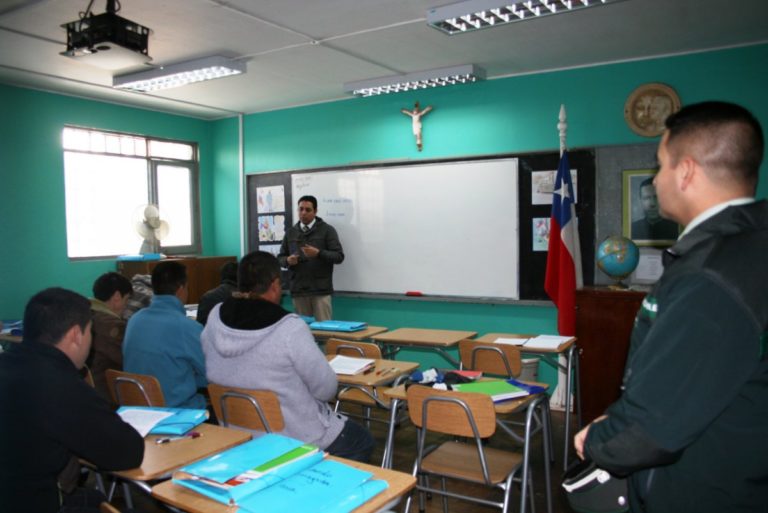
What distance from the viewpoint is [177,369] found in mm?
2967

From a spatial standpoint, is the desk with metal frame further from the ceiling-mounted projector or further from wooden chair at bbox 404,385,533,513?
the ceiling-mounted projector

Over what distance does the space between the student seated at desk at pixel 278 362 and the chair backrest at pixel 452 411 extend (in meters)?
0.37

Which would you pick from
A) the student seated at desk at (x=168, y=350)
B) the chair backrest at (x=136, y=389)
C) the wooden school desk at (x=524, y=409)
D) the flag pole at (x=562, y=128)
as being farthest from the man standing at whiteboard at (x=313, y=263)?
the wooden school desk at (x=524, y=409)

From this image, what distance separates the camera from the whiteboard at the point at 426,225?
5.24m

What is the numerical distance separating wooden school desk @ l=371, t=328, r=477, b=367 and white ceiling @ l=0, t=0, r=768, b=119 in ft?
6.87

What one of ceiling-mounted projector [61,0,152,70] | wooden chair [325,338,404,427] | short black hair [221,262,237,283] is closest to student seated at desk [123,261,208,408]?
wooden chair [325,338,404,427]

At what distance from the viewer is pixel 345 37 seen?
4121 millimetres

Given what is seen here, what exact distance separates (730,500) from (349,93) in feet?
17.0

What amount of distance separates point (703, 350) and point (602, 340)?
3.40 m

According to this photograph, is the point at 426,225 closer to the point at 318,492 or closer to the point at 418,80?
the point at 418,80

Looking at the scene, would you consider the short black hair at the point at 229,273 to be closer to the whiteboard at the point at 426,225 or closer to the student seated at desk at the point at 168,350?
the student seated at desk at the point at 168,350

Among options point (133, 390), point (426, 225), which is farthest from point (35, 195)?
point (426, 225)

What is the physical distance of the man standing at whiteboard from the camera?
227 inches

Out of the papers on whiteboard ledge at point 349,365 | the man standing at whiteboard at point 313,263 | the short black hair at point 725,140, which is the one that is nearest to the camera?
the short black hair at point 725,140
